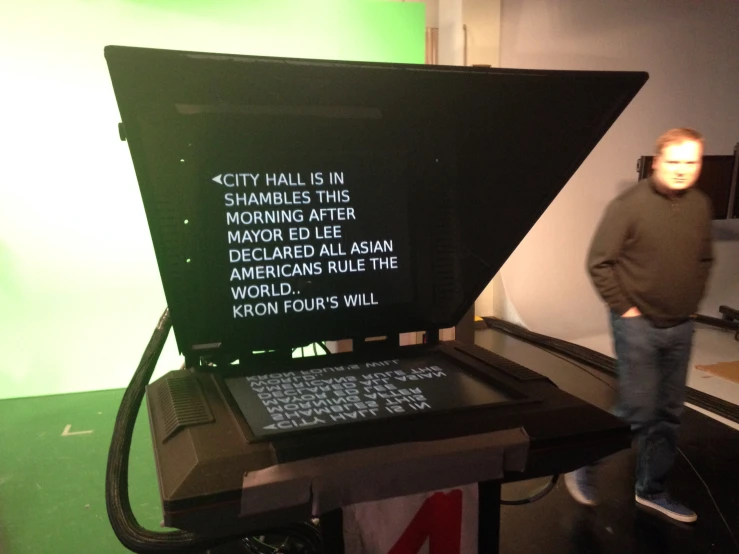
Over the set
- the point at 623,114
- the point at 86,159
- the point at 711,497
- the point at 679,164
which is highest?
the point at 623,114

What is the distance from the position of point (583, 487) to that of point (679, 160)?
113cm

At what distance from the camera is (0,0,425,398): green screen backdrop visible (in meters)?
2.80

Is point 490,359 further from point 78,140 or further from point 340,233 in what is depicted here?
point 78,140

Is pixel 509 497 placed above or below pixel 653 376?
below

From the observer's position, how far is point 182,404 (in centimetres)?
68

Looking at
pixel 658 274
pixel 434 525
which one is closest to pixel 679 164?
pixel 658 274

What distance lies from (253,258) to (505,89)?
406 millimetres

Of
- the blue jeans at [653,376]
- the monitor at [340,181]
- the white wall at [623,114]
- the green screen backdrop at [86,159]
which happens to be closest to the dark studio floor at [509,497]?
the blue jeans at [653,376]

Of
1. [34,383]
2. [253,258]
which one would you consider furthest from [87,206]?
[253,258]

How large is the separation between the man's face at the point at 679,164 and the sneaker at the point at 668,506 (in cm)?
102

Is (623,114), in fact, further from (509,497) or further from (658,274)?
(509,497)

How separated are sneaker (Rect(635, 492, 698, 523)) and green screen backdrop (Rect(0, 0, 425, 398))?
8.20 feet

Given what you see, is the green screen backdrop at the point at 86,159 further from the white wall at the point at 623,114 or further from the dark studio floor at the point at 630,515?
the dark studio floor at the point at 630,515

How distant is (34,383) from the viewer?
10.3ft
